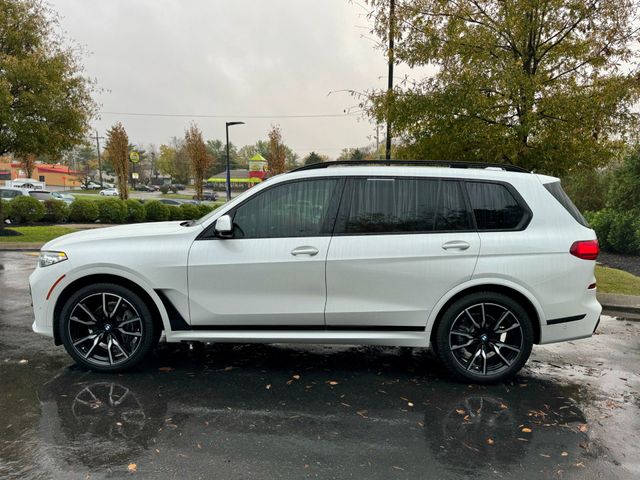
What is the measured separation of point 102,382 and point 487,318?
11.1 ft

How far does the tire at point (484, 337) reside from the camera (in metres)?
4.27

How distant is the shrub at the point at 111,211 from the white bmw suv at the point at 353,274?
19730 millimetres

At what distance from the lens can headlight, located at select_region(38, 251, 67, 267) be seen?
4.36 m

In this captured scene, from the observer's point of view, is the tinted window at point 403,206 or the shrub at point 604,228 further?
the shrub at point 604,228

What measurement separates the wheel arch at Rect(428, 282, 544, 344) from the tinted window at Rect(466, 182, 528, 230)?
20.5 inches

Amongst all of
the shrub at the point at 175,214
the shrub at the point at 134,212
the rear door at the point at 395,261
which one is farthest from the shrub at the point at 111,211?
the rear door at the point at 395,261

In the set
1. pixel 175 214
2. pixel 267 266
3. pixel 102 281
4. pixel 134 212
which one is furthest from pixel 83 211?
pixel 267 266

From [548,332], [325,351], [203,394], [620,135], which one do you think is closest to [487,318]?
[548,332]

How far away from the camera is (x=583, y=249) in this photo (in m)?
4.25

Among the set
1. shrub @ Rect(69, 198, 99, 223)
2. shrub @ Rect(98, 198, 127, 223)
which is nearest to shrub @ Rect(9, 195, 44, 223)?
shrub @ Rect(69, 198, 99, 223)

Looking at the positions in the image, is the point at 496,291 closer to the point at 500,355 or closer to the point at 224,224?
the point at 500,355

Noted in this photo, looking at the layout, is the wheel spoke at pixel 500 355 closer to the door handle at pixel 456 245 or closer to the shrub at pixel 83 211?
the door handle at pixel 456 245

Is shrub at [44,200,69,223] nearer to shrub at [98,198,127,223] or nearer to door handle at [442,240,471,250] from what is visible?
shrub at [98,198,127,223]

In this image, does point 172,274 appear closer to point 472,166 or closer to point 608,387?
point 472,166
